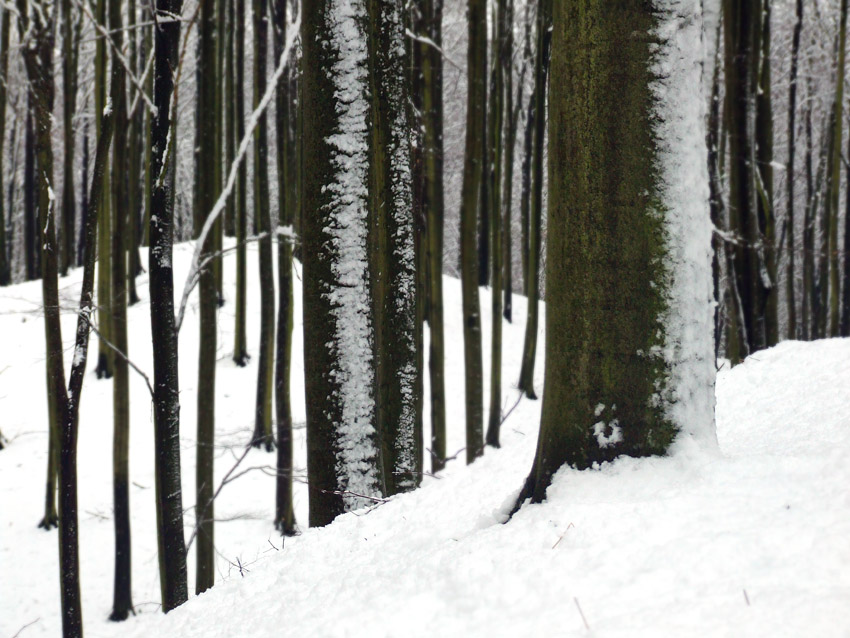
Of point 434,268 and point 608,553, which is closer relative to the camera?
point 608,553

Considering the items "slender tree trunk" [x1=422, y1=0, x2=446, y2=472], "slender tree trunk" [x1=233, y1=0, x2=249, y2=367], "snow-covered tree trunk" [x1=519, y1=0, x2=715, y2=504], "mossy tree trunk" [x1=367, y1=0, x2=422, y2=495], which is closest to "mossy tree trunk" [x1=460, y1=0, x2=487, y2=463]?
"slender tree trunk" [x1=422, y1=0, x2=446, y2=472]

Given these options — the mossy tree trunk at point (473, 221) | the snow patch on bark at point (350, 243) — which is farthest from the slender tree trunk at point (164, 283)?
the mossy tree trunk at point (473, 221)

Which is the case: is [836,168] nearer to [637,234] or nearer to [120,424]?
[637,234]

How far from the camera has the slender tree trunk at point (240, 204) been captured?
11586 mm

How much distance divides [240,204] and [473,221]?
4895 mm

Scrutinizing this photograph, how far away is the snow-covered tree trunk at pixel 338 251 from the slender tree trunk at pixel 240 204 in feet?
24.9

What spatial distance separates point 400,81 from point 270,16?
270 inches

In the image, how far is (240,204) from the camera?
12.2m

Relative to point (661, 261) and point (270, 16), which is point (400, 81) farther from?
point (270, 16)

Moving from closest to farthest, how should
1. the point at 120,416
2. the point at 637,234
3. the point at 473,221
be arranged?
the point at 637,234 → the point at 120,416 → the point at 473,221

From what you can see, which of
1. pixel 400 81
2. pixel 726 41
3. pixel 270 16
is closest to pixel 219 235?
pixel 270 16

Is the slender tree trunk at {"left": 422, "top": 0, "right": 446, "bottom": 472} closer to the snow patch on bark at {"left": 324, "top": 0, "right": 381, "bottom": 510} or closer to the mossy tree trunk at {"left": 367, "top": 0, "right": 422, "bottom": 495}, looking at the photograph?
the mossy tree trunk at {"left": 367, "top": 0, "right": 422, "bottom": 495}

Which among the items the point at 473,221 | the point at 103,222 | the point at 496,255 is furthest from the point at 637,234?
the point at 496,255

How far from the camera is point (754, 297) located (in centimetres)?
944
